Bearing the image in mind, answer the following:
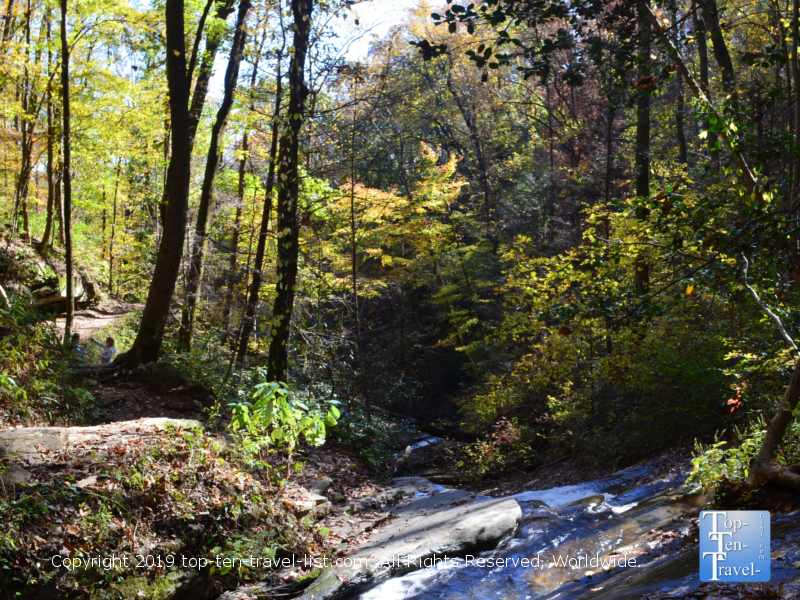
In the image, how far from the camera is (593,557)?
5152 mm

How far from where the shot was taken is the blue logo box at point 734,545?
3301 mm

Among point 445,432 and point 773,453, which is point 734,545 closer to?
point 773,453

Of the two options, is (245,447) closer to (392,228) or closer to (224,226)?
(224,226)

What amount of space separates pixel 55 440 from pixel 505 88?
967 inches

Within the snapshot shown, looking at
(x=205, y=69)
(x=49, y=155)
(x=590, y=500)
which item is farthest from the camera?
(x=49, y=155)

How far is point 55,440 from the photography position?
4941 mm

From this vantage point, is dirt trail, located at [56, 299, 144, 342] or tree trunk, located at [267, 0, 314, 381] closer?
tree trunk, located at [267, 0, 314, 381]

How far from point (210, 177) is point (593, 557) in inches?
377

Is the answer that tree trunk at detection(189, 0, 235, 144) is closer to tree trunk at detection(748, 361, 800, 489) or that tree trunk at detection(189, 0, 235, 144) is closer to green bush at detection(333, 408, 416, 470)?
green bush at detection(333, 408, 416, 470)

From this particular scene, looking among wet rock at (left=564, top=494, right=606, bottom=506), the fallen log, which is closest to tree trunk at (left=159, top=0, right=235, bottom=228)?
the fallen log

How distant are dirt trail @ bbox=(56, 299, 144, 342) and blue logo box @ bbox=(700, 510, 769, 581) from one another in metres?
13.9

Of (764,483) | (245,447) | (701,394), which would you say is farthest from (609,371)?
(245,447)

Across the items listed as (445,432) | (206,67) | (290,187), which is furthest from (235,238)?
(445,432)

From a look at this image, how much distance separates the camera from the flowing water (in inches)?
145
